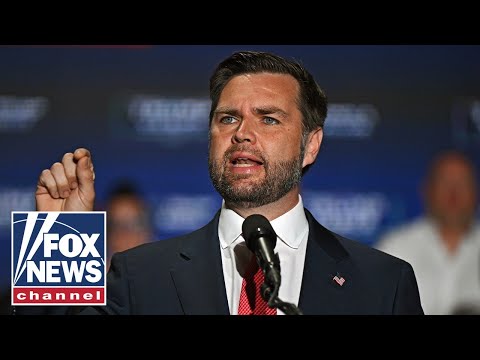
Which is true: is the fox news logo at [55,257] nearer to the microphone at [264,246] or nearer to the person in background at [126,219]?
the person in background at [126,219]

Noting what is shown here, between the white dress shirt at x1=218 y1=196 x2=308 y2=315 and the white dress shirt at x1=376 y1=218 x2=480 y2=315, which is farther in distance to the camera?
the white dress shirt at x1=376 y1=218 x2=480 y2=315

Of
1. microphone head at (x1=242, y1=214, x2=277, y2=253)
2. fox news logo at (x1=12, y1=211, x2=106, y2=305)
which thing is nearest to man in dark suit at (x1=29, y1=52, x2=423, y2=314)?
fox news logo at (x1=12, y1=211, x2=106, y2=305)

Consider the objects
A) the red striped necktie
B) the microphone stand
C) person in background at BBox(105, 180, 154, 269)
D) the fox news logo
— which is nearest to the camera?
the microphone stand

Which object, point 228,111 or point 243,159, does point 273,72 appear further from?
point 243,159

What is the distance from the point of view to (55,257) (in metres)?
3.70

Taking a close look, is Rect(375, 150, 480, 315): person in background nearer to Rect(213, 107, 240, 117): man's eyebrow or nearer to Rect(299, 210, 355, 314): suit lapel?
Rect(299, 210, 355, 314): suit lapel

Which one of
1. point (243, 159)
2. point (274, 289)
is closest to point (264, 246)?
point (274, 289)

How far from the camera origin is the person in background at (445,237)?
12.6ft

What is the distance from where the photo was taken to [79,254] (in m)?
3.71

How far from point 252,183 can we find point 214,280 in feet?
1.23

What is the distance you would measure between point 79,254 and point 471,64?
1813 millimetres

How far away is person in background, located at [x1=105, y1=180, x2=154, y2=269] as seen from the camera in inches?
150
